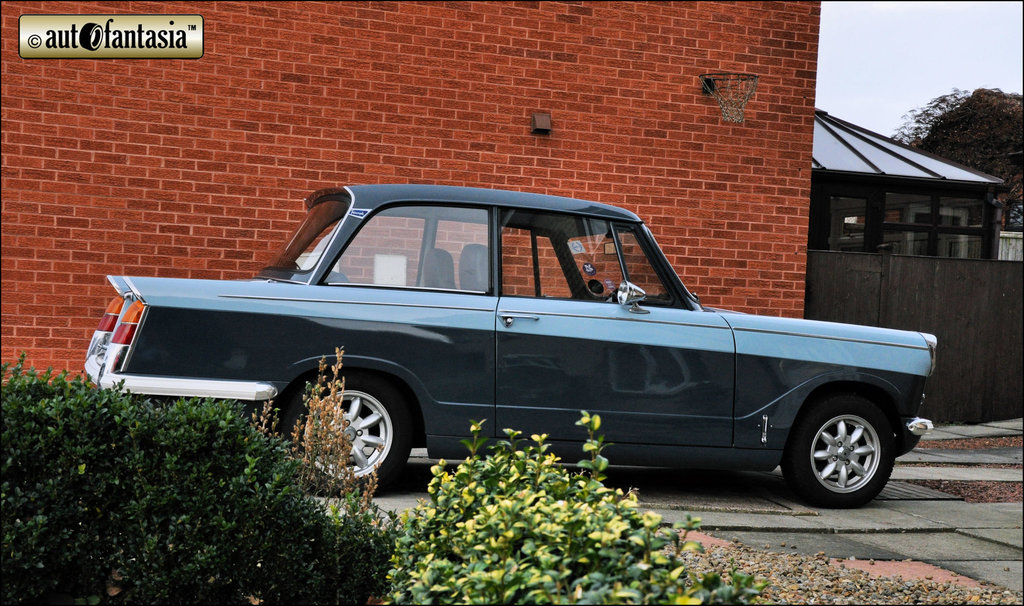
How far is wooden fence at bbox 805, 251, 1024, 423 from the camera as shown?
1080 cm

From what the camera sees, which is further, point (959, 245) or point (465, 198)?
point (959, 245)

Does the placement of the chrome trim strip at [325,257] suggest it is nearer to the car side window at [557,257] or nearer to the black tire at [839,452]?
the car side window at [557,257]

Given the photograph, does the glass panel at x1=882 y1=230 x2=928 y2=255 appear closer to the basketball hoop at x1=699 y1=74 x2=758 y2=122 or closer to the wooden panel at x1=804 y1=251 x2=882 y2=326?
the wooden panel at x1=804 y1=251 x2=882 y2=326

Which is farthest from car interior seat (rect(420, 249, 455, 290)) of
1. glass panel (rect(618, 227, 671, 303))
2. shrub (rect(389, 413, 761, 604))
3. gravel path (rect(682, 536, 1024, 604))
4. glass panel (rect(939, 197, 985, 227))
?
glass panel (rect(939, 197, 985, 227))

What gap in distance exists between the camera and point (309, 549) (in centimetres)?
322

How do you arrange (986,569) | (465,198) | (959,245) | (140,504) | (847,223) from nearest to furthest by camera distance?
(140,504) → (986,569) → (465,198) → (847,223) → (959,245)

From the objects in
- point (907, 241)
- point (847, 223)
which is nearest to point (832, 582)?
point (847, 223)

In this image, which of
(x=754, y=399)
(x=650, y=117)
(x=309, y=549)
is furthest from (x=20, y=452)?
(x=650, y=117)

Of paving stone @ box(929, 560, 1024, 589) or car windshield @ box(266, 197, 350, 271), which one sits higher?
car windshield @ box(266, 197, 350, 271)

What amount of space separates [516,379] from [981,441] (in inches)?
278

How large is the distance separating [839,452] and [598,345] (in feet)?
5.74

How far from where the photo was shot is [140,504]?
2.98 metres

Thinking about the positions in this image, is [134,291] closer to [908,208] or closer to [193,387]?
[193,387]

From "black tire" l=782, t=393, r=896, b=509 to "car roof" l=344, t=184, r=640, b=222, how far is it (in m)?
1.70
